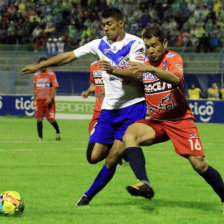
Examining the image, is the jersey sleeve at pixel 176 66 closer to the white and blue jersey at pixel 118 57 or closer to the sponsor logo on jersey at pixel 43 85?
the white and blue jersey at pixel 118 57

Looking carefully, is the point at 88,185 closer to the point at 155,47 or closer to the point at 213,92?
the point at 155,47

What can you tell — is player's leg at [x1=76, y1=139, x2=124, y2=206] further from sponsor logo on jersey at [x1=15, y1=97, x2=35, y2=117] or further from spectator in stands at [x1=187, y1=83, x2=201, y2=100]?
sponsor logo on jersey at [x1=15, y1=97, x2=35, y2=117]

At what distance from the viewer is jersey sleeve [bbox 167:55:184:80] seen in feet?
22.4

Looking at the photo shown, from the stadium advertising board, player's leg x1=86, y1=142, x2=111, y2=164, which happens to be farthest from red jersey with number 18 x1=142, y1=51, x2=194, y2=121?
the stadium advertising board

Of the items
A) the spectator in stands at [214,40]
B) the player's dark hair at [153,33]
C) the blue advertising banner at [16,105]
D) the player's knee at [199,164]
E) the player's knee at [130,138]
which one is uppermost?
the player's dark hair at [153,33]

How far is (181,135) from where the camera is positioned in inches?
282

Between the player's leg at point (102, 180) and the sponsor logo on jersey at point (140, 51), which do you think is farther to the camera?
the sponsor logo on jersey at point (140, 51)

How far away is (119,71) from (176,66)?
25.7 inches

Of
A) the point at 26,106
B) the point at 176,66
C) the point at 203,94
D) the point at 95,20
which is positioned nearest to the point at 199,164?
the point at 176,66

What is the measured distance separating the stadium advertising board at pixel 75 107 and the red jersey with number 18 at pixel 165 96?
686 inches

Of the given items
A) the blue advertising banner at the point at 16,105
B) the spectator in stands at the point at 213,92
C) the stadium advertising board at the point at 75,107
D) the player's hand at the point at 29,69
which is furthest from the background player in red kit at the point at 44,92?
the player's hand at the point at 29,69

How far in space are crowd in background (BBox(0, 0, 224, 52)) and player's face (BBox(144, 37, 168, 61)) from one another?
69.4 ft

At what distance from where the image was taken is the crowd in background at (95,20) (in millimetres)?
29312

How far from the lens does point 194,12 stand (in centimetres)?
3017
